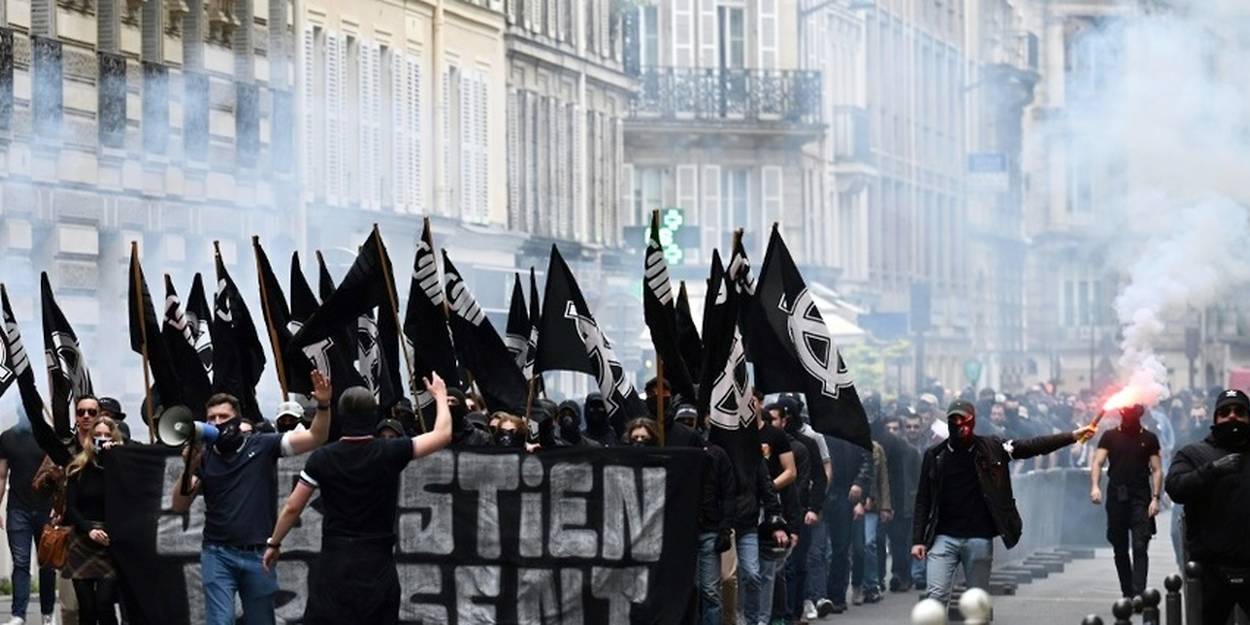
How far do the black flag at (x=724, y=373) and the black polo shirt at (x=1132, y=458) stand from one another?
18.8 feet

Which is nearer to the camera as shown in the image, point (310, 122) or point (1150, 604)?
point (1150, 604)

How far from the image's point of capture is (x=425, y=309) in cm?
2142

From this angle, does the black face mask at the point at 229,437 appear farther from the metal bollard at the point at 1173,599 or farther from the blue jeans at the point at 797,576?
the blue jeans at the point at 797,576

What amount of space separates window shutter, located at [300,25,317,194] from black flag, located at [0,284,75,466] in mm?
18967

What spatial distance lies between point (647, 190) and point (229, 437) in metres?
44.6

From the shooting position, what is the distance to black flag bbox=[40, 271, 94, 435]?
70.1ft

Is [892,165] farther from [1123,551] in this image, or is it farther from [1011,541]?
[1011,541]

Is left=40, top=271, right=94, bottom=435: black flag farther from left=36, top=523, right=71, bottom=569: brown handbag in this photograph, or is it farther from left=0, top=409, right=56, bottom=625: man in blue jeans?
left=0, top=409, right=56, bottom=625: man in blue jeans

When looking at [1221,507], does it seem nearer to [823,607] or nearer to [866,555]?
[823,607]

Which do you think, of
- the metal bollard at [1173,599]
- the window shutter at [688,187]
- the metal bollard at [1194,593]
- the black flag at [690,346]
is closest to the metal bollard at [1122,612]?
the metal bollard at [1173,599]

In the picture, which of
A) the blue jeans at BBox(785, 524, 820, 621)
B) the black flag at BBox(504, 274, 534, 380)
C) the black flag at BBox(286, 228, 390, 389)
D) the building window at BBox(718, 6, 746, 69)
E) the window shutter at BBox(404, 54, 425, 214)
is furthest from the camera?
the building window at BBox(718, 6, 746, 69)

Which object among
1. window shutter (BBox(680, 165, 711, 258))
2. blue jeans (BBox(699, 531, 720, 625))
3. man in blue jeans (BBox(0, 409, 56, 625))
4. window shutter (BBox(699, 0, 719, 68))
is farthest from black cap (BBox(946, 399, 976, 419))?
window shutter (BBox(699, 0, 719, 68))

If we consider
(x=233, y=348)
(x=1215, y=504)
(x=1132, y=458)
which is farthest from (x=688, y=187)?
(x=1215, y=504)

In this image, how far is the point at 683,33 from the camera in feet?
209
